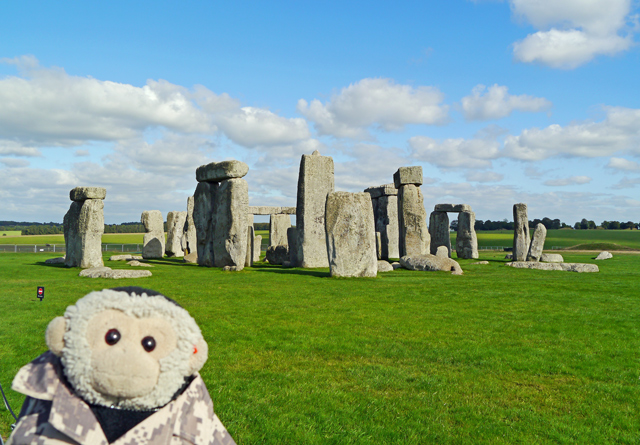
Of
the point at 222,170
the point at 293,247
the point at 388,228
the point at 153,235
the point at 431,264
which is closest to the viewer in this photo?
the point at 431,264

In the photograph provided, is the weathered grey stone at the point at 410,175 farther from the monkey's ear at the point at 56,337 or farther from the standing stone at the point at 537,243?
the monkey's ear at the point at 56,337

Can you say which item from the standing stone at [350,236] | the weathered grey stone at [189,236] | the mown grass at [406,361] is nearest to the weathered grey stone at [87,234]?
the mown grass at [406,361]

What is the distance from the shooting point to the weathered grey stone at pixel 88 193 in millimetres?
14867

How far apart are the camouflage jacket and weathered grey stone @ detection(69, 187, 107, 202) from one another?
1429 centimetres

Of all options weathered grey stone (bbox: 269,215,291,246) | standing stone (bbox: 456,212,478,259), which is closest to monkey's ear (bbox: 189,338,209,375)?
standing stone (bbox: 456,212,478,259)

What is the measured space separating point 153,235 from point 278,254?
7691 millimetres

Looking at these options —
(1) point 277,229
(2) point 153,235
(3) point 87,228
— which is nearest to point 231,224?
(3) point 87,228

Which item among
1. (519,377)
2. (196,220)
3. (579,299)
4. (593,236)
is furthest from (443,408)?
(593,236)

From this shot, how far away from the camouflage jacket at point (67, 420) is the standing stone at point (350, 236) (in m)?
10.6

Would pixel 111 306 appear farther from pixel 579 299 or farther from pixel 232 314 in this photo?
pixel 579 299

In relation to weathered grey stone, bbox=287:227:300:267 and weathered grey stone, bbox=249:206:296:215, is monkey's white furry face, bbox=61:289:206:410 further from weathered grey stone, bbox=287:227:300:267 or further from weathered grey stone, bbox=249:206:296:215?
weathered grey stone, bbox=249:206:296:215

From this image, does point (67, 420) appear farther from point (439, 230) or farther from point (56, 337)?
point (439, 230)

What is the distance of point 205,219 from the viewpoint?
→ 17.4m

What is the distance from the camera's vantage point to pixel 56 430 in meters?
1.81
